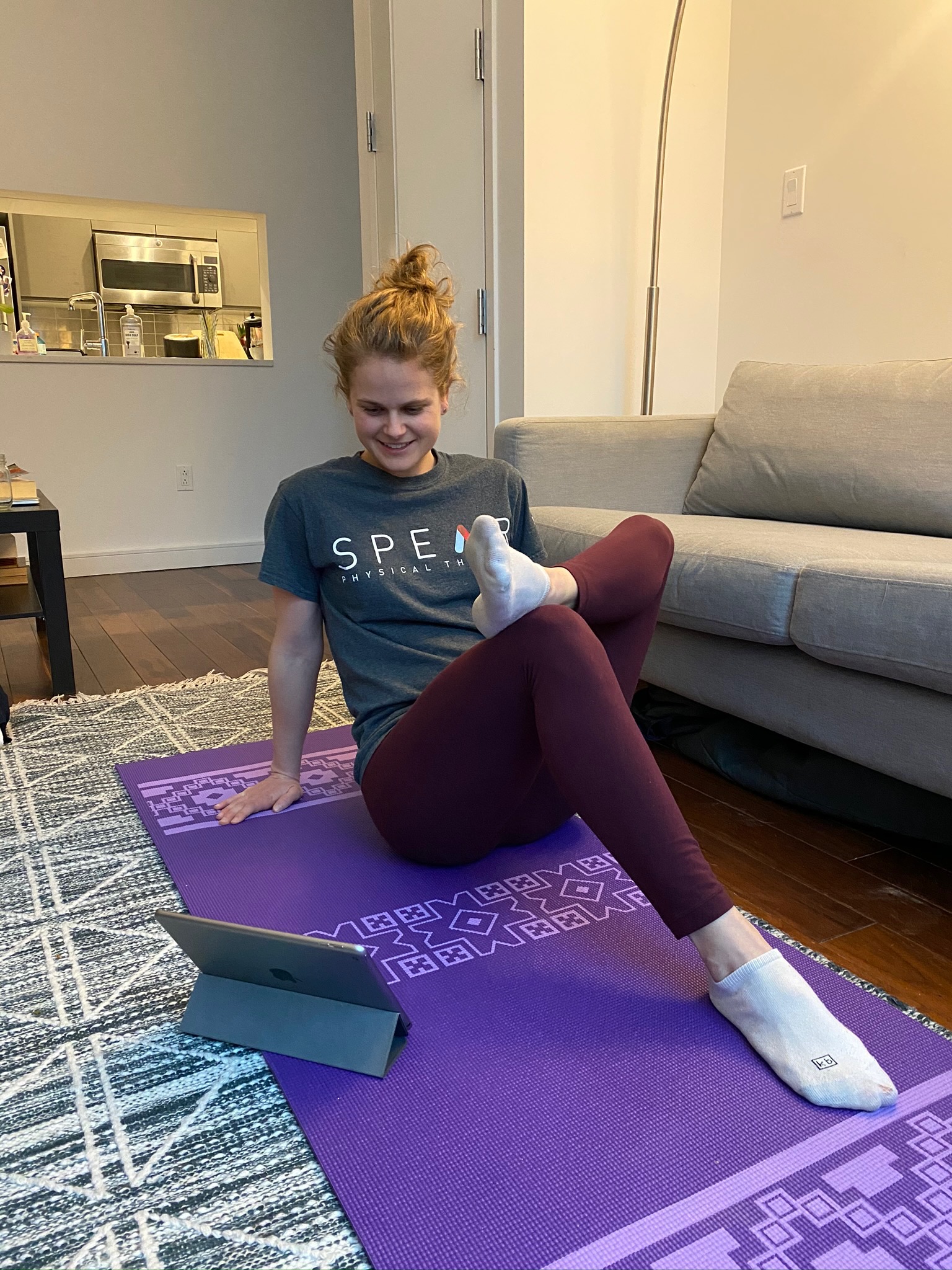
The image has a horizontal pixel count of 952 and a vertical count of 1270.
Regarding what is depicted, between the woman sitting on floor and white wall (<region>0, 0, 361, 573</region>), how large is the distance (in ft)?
10.2

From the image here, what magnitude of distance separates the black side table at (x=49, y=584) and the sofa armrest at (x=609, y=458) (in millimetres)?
1077

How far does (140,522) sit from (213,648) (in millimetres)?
1815

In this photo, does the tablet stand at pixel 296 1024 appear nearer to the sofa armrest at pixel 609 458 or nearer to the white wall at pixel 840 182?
the sofa armrest at pixel 609 458

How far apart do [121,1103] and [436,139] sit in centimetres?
276

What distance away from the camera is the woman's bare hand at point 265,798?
150cm

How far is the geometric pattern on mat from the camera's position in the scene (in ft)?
2.43

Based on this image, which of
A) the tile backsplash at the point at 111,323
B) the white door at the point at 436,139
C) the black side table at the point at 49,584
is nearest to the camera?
the black side table at the point at 49,584

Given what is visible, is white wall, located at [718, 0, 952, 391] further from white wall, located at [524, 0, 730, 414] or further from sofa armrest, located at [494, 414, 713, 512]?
sofa armrest, located at [494, 414, 713, 512]

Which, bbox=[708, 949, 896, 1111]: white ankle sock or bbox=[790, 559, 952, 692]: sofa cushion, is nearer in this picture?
bbox=[708, 949, 896, 1111]: white ankle sock

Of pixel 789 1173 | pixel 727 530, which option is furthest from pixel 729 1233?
pixel 727 530

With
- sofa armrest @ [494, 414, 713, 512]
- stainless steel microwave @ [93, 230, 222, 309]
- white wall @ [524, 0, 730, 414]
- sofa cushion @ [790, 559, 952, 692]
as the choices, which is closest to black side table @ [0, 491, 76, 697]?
sofa armrest @ [494, 414, 713, 512]

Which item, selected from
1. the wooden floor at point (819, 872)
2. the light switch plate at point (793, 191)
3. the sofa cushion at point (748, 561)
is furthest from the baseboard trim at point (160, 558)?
the sofa cushion at point (748, 561)

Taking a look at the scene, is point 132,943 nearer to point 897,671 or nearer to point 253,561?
point 897,671

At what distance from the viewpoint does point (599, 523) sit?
1.92 m
